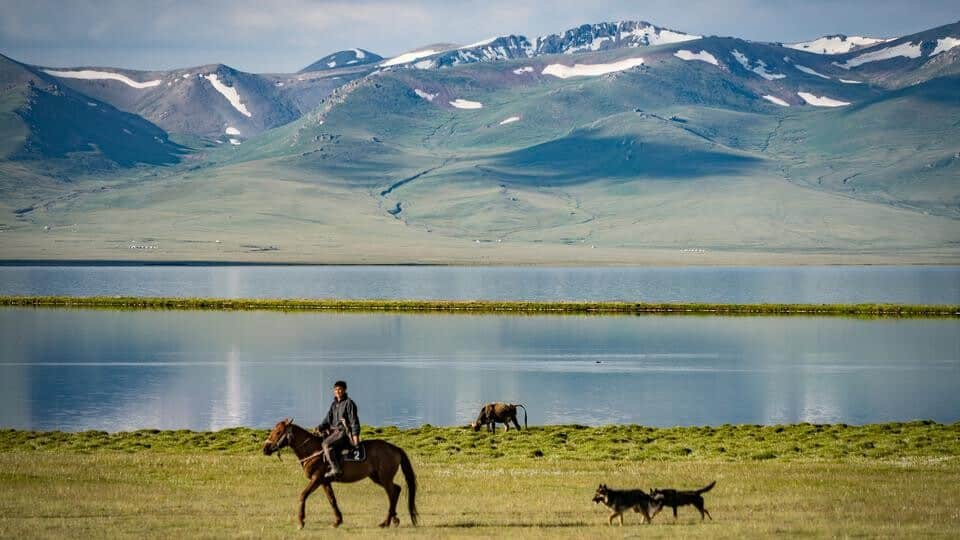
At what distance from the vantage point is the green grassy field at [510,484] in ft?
61.3

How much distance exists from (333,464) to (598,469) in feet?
28.2

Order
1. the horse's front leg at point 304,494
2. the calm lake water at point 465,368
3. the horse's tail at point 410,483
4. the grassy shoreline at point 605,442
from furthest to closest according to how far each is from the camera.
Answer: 1. the calm lake water at point 465,368
2. the grassy shoreline at point 605,442
3. the horse's tail at point 410,483
4. the horse's front leg at point 304,494

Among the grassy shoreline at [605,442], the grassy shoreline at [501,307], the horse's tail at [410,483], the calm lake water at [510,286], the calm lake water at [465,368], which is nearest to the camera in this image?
the horse's tail at [410,483]

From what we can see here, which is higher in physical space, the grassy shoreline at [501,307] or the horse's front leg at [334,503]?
the grassy shoreline at [501,307]

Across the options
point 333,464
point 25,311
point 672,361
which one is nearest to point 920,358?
point 672,361

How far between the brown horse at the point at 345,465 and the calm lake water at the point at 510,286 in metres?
96.0

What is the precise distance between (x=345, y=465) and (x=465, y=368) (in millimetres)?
41494

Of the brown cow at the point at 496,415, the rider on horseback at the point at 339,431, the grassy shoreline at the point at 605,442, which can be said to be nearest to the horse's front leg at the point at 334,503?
the rider on horseback at the point at 339,431

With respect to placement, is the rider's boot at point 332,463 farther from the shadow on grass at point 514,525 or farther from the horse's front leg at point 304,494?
the shadow on grass at point 514,525

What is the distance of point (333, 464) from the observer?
61.3 ft

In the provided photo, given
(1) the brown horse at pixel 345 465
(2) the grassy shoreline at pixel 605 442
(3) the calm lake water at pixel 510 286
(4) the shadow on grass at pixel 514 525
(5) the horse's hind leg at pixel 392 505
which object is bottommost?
(2) the grassy shoreline at pixel 605 442

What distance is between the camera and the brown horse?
1872cm

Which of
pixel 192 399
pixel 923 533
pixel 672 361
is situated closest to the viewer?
pixel 923 533

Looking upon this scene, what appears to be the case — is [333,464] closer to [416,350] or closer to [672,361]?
[672,361]
